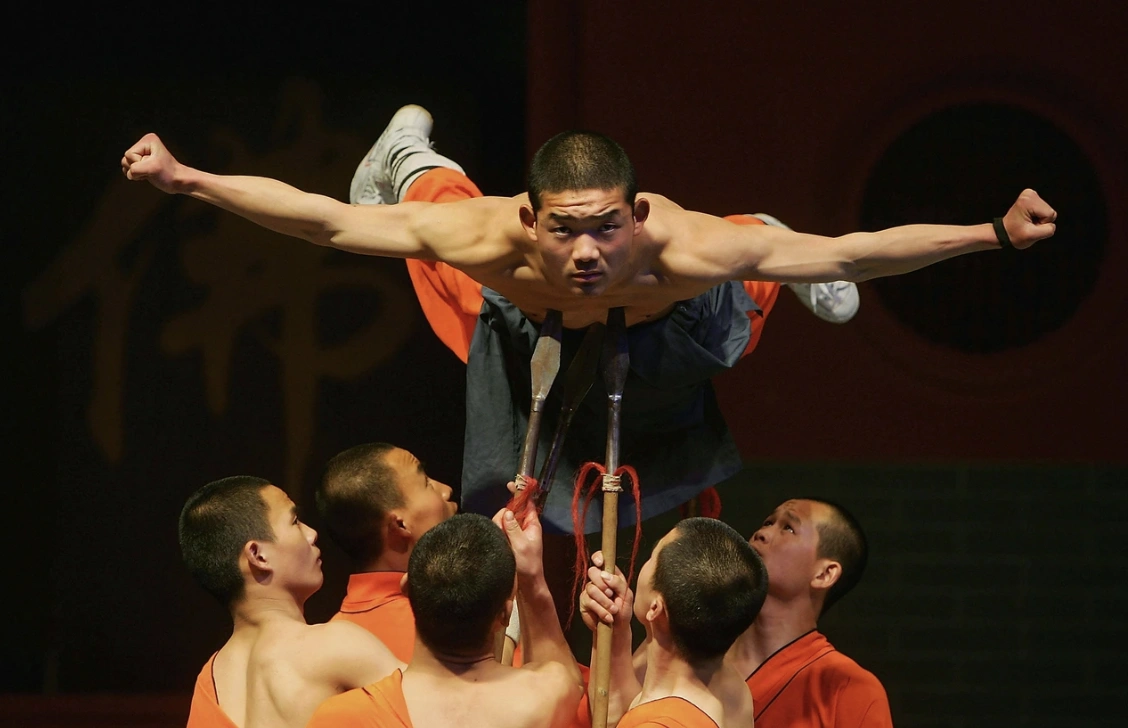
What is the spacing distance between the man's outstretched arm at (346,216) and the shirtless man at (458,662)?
57cm

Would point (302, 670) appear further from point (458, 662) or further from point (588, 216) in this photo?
point (588, 216)

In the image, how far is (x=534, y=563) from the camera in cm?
258

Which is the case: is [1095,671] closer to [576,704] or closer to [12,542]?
[576,704]

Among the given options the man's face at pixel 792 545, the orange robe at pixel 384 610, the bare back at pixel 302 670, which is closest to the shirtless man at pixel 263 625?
the bare back at pixel 302 670

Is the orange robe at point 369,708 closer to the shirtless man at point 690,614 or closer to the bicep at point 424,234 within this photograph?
the shirtless man at point 690,614

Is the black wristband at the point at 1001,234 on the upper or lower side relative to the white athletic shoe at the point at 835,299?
upper

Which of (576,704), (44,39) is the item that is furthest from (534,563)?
(44,39)

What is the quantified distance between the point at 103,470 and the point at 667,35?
84.3 inches

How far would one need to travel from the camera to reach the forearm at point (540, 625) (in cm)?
257

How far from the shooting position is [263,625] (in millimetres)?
2736

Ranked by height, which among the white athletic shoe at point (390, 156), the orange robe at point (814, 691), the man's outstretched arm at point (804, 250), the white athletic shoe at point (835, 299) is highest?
the white athletic shoe at point (390, 156)

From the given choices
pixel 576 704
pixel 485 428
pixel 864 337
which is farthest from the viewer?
pixel 864 337

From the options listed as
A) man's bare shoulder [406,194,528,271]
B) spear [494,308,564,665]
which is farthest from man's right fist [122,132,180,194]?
spear [494,308,564,665]

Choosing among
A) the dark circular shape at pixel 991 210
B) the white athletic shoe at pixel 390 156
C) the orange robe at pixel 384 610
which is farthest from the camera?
the dark circular shape at pixel 991 210
